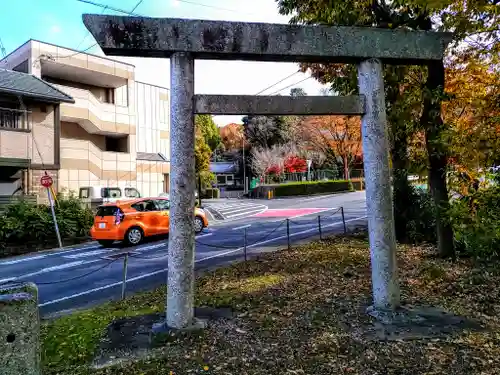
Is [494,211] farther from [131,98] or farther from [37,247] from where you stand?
[131,98]

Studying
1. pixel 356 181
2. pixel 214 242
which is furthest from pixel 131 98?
pixel 356 181

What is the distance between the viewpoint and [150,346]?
409 centimetres

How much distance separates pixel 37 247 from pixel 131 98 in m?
12.2

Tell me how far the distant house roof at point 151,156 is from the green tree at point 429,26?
1672cm

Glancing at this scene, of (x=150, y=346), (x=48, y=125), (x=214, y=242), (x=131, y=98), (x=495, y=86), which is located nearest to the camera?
(x=150, y=346)

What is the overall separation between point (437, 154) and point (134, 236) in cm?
984

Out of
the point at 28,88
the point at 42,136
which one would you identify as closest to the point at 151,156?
the point at 42,136

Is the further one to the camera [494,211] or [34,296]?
[494,211]

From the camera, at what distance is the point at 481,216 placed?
571 cm

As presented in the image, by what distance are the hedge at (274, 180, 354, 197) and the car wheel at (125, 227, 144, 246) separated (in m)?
24.0

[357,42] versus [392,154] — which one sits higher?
[357,42]

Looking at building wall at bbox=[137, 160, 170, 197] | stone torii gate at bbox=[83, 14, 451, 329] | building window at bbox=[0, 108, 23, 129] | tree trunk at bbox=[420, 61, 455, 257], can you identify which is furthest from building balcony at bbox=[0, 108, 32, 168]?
tree trunk at bbox=[420, 61, 455, 257]

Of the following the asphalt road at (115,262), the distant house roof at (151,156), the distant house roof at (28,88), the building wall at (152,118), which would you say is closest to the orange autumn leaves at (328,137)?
the building wall at (152,118)

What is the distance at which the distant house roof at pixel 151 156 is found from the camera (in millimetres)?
24977
